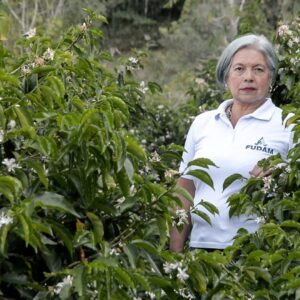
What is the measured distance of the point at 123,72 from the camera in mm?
4723

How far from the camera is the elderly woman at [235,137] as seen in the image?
317 centimetres

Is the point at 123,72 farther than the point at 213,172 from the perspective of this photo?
Yes

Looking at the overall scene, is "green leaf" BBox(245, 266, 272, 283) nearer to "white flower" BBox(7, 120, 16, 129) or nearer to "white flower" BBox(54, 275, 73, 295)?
"white flower" BBox(54, 275, 73, 295)

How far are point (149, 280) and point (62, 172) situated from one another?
1.15 ft

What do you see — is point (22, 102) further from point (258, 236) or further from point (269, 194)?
point (269, 194)

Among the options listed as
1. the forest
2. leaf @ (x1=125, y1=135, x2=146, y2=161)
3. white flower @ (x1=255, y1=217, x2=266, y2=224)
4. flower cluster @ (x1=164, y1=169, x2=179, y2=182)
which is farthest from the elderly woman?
leaf @ (x1=125, y1=135, x2=146, y2=161)

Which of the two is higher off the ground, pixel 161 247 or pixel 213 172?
pixel 161 247

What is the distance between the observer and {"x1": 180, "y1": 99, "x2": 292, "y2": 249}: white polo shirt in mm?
3164

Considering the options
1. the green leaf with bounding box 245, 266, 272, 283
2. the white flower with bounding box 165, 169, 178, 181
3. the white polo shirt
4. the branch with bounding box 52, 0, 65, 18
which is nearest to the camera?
the green leaf with bounding box 245, 266, 272, 283

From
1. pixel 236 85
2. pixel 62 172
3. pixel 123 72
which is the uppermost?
pixel 62 172

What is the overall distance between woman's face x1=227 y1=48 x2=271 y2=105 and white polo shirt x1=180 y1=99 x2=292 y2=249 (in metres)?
0.06

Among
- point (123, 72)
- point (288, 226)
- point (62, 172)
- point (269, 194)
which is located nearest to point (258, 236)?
point (288, 226)

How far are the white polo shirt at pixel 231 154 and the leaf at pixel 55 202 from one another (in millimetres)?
1246

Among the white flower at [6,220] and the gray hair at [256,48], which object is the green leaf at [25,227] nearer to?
the white flower at [6,220]
